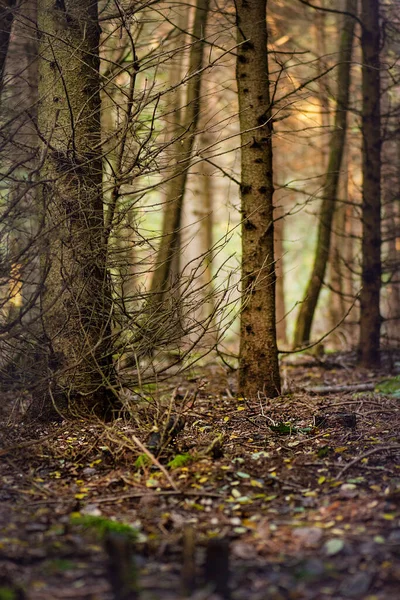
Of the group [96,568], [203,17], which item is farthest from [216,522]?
[203,17]

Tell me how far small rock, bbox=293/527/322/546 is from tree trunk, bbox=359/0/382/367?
23.1 feet

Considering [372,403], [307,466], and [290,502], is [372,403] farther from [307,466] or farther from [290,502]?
[290,502]

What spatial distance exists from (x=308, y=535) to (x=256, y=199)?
4295 millimetres

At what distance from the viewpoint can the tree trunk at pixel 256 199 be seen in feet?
23.8

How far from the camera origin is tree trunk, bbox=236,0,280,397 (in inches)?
286

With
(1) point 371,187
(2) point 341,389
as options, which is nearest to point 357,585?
(2) point 341,389

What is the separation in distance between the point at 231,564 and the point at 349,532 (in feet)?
2.51

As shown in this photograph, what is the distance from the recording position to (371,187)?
1045 cm

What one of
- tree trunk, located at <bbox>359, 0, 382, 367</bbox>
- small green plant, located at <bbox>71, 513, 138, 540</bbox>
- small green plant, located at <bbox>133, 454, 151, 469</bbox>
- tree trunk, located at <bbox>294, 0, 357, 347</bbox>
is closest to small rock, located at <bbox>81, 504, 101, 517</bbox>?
small green plant, located at <bbox>71, 513, 138, 540</bbox>

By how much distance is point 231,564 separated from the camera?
3.48 m

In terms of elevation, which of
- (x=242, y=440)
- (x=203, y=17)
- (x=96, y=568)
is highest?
(x=203, y=17)

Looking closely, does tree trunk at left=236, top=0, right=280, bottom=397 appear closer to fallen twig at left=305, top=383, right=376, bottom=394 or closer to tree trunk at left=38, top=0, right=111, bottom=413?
fallen twig at left=305, top=383, right=376, bottom=394

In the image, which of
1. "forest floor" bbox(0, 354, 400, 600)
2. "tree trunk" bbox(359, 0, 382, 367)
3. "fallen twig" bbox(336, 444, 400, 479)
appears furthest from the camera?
"tree trunk" bbox(359, 0, 382, 367)

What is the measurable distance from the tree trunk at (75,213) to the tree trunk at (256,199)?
1.63 meters
